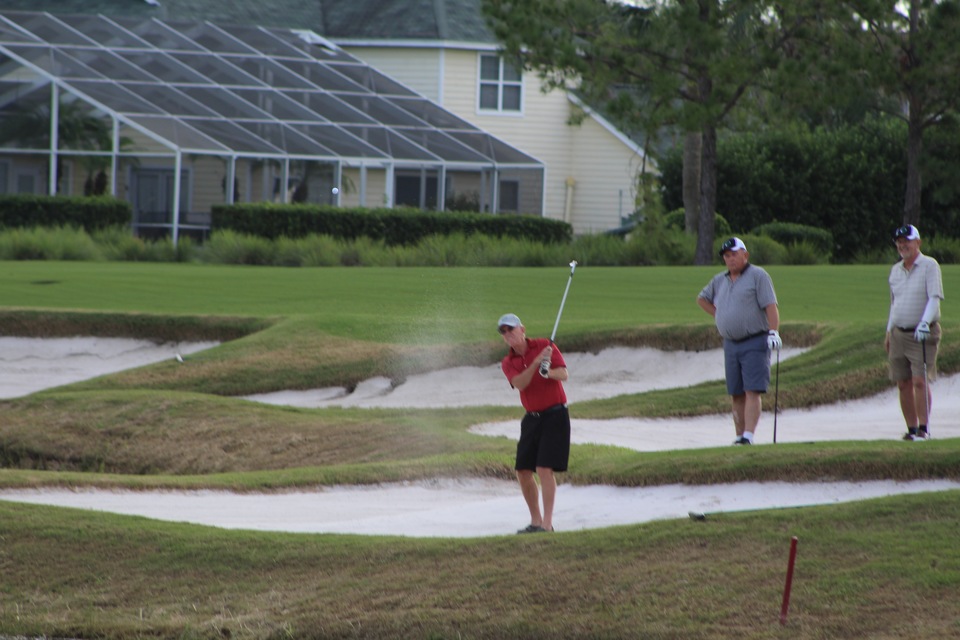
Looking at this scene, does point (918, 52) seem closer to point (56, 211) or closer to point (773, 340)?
point (56, 211)

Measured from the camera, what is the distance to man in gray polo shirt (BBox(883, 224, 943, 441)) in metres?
11.0

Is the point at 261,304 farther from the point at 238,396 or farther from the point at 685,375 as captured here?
the point at 685,375

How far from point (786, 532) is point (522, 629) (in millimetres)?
1743

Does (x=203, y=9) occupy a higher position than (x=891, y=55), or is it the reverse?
(x=203, y=9)

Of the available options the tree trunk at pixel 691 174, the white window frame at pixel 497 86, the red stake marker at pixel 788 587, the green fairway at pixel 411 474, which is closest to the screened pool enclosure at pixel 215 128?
the white window frame at pixel 497 86

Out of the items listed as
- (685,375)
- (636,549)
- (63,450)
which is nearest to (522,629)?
(636,549)

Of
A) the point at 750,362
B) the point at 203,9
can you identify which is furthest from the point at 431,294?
the point at 203,9

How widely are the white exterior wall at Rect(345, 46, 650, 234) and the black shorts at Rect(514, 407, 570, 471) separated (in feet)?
120

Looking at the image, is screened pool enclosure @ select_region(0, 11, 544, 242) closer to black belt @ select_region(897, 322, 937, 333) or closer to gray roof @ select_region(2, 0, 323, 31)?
gray roof @ select_region(2, 0, 323, 31)

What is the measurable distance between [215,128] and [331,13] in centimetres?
1273

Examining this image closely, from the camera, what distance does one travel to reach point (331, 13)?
4784 cm

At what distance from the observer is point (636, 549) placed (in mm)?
8242

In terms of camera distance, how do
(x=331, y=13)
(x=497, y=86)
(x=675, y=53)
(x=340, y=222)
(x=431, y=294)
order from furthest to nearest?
(x=331, y=13)
(x=497, y=86)
(x=340, y=222)
(x=675, y=53)
(x=431, y=294)

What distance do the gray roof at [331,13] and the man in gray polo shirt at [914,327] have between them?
35106 mm
